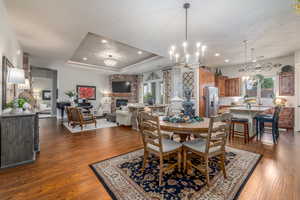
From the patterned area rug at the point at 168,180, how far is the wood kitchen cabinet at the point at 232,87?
462 cm

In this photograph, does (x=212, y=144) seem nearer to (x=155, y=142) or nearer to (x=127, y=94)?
(x=155, y=142)

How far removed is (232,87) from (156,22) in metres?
5.49

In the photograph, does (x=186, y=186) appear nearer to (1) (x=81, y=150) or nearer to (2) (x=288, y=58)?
(1) (x=81, y=150)

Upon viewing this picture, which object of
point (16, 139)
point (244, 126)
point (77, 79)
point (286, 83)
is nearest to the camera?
point (16, 139)

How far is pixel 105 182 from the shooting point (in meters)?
1.84

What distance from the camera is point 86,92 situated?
8273mm

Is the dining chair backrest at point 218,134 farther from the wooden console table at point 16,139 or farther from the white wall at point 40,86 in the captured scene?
the white wall at point 40,86

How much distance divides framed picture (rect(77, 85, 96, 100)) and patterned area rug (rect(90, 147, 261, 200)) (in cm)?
675

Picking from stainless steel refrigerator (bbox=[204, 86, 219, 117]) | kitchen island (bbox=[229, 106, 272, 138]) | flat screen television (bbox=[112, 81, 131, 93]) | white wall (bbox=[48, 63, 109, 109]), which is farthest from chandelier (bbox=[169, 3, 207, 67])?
white wall (bbox=[48, 63, 109, 109])

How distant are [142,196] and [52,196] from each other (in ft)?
3.57

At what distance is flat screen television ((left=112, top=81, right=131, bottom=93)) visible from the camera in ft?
29.6

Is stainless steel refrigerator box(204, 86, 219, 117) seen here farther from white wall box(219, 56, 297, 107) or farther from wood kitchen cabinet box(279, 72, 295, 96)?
wood kitchen cabinet box(279, 72, 295, 96)

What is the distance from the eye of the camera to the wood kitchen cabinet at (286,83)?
496 centimetres

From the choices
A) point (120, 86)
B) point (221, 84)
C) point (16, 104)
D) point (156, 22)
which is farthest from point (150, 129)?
point (120, 86)
